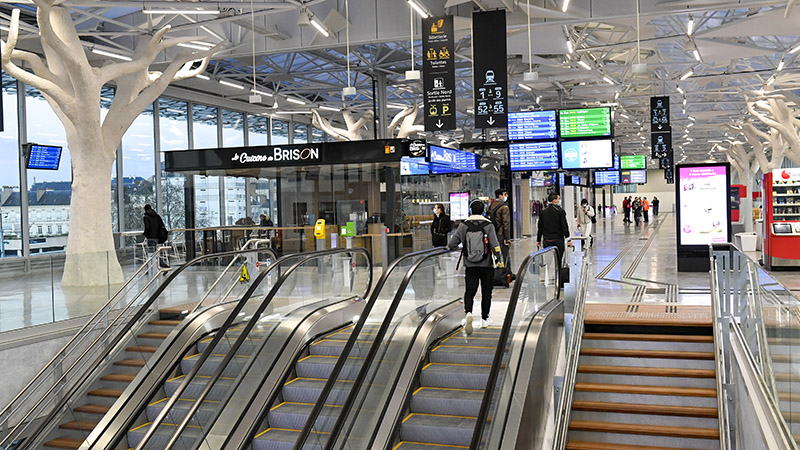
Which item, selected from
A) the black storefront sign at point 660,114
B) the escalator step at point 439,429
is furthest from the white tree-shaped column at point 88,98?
the black storefront sign at point 660,114

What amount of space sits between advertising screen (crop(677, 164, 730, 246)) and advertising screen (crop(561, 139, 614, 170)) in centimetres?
379

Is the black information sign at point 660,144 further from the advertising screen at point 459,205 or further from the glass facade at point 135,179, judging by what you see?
the glass facade at point 135,179

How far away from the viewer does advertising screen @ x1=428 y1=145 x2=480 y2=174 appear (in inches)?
697

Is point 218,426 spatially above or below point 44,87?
below

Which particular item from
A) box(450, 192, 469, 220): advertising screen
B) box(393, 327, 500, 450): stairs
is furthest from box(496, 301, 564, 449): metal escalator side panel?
box(450, 192, 469, 220): advertising screen

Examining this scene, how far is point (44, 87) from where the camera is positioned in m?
12.9

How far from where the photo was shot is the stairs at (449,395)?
7.57m

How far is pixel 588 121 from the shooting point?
58.9ft

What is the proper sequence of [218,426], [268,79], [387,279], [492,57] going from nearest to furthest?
[218,426] < [387,279] < [492,57] < [268,79]

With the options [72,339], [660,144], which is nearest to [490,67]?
[72,339]

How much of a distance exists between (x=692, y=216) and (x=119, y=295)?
35.0ft

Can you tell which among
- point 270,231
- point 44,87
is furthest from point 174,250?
point 44,87

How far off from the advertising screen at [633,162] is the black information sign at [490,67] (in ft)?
97.0

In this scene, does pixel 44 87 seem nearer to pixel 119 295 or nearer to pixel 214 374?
pixel 119 295
